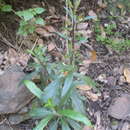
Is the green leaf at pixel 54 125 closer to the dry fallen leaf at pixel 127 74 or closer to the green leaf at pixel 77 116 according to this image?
the green leaf at pixel 77 116

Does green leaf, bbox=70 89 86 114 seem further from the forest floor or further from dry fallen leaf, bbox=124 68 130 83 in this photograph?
dry fallen leaf, bbox=124 68 130 83

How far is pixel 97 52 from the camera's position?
248cm

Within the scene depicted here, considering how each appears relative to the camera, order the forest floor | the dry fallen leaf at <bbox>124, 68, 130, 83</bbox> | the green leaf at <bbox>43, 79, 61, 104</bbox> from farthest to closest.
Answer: the dry fallen leaf at <bbox>124, 68, 130, 83</bbox> < the forest floor < the green leaf at <bbox>43, 79, 61, 104</bbox>

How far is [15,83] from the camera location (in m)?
1.98

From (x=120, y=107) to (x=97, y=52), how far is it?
1.84 ft

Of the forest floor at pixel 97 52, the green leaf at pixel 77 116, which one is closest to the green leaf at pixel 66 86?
the green leaf at pixel 77 116

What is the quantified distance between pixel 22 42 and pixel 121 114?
0.93 m

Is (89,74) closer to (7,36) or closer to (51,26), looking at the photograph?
(51,26)

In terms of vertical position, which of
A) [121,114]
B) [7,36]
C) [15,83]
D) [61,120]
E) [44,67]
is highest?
[7,36]

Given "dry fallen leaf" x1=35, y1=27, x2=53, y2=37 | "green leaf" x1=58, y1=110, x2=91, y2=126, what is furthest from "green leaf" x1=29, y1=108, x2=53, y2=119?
"dry fallen leaf" x1=35, y1=27, x2=53, y2=37

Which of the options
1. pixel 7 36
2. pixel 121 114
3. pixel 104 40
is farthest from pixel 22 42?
pixel 121 114

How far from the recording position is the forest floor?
208 cm

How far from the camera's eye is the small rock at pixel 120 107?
208 cm

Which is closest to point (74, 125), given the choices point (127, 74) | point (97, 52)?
point (127, 74)
